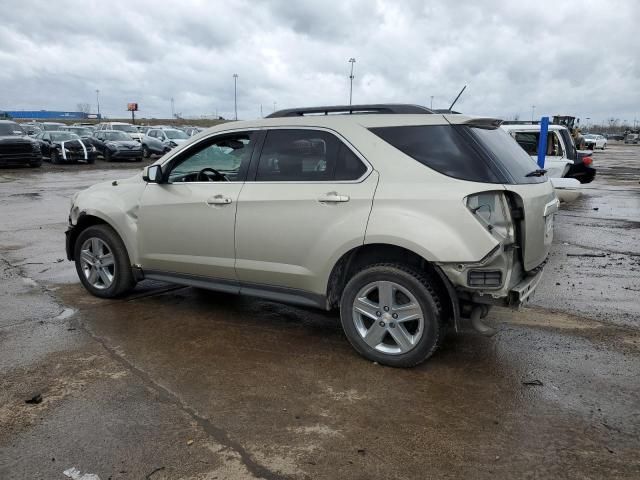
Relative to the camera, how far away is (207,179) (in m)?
5.08

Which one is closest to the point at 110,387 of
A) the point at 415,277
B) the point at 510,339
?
the point at 415,277

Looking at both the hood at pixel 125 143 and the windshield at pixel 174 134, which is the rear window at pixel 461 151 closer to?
the hood at pixel 125 143

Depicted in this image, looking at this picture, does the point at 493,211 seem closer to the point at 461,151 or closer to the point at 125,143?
the point at 461,151

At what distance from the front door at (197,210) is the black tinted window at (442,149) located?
4.38 ft

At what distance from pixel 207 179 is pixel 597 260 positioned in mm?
5623

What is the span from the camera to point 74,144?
1046 inches

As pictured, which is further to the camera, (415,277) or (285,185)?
(285,185)

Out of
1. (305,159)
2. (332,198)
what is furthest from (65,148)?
(332,198)

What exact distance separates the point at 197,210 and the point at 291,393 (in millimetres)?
1949

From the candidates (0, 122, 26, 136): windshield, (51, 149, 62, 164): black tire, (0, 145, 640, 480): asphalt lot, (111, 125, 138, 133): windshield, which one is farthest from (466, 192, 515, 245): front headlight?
(111, 125, 138, 133): windshield

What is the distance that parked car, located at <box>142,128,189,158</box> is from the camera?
30.8 metres

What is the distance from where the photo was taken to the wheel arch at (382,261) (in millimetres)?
3822

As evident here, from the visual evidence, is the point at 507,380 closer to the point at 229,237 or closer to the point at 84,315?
the point at 229,237

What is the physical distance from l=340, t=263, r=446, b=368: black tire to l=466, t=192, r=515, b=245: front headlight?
0.58m
